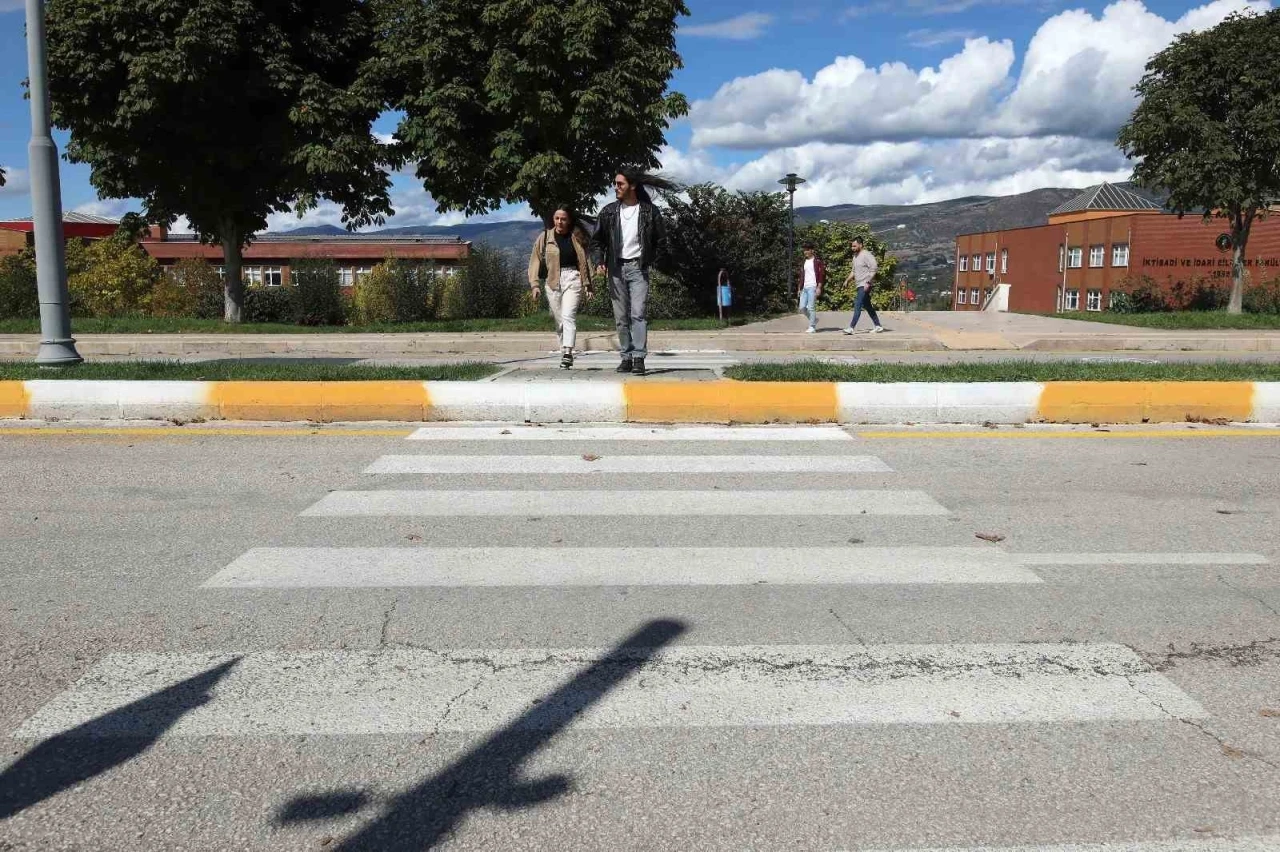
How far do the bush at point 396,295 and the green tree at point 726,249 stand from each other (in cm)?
677

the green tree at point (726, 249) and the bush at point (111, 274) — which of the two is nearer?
the green tree at point (726, 249)

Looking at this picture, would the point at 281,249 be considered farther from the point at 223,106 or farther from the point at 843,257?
the point at 223,106

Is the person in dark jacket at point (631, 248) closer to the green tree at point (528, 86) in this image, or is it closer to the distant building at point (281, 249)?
the green tree at point (528, 86)

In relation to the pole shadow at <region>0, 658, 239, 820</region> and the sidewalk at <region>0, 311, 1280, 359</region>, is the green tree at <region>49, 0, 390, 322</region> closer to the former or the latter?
the sidewalk at <region>0, 311, 1280, 359</region>

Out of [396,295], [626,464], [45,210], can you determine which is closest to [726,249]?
[396,295]

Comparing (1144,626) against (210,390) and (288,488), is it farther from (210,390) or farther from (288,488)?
(210,390)

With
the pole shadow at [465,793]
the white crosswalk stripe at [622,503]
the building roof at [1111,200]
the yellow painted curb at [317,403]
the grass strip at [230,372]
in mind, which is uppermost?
the building roof at [1111,200]

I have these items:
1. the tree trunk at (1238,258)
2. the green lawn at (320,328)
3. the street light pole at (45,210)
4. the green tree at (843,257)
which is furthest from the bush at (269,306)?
the green tree at (843,257)

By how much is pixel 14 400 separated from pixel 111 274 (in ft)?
108

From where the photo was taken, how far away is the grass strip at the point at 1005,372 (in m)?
9.97

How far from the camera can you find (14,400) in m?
9.16

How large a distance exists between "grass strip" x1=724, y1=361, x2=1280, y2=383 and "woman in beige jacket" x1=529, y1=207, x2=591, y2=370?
1969 millimetres

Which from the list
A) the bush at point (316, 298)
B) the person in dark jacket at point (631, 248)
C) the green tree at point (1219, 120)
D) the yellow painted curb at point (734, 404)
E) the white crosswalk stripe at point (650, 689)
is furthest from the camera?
the bush at point (316, 298)

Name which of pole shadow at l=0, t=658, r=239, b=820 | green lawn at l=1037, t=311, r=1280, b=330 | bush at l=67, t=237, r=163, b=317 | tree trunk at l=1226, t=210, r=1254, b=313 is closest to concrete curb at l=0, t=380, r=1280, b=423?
pole shadow at l=0, t=658, r=239, b=820
